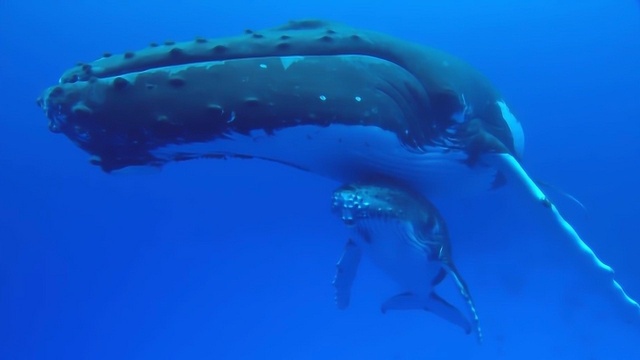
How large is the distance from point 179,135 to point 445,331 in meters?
9.01

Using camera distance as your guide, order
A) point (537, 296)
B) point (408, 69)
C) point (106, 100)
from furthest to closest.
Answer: point (537, 296) < point (408, 69) < point (106, 100)

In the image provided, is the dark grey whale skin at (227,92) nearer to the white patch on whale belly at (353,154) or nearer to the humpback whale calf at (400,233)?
the white patch on whale belly at (353,154)

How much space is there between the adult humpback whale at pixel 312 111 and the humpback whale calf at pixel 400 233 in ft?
0.63

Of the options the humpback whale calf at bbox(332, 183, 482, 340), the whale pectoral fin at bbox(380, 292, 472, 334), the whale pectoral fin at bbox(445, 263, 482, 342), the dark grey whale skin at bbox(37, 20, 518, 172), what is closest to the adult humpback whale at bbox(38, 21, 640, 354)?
the dark grey whale skin at bbox(37, 20, 518, 172)

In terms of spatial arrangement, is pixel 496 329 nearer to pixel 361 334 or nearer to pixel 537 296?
pixel 537 296

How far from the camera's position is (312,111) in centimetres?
362

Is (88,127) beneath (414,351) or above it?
beneath

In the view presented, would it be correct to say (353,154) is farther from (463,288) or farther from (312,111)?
(463,288)

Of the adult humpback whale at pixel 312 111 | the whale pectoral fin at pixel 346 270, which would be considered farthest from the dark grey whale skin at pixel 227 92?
the whale pectoral fin at pixel 346 270

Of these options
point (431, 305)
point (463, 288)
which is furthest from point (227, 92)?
point (431, 305)

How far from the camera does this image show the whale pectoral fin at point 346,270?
19.6 feet

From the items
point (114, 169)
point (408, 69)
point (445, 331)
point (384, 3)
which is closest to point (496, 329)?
point (445, 331)

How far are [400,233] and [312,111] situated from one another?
56.0 inches

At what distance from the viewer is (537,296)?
1038 centimetres
